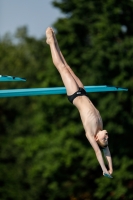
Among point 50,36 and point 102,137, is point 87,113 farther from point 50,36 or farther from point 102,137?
point 50,36

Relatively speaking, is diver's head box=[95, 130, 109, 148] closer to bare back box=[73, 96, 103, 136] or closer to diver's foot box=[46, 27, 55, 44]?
bare back box=[73, 96, 103, 136]

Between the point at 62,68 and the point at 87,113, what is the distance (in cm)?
100

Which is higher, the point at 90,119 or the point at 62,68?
the point at 62,68

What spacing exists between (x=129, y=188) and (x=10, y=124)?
12.5 metres

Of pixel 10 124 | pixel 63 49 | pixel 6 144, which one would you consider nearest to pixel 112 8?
pixel 63 49

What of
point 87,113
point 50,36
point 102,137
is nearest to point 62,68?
point 50,36

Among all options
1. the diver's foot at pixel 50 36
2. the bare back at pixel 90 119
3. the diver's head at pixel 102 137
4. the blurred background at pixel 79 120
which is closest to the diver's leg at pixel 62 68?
the diver's foot at pixel 50 36

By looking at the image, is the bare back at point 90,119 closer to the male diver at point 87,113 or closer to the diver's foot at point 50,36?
the male diver at point 87,113

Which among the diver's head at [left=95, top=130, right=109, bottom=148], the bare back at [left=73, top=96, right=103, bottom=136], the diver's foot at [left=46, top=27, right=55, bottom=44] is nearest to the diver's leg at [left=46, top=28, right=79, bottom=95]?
the diver's foot at [left=46, top=27, right=55, bottom=44]

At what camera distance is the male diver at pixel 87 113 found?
9.88 m

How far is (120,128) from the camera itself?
24.0 metres

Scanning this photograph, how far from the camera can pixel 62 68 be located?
421 inches

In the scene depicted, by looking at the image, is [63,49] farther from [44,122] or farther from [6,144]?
[6,144]

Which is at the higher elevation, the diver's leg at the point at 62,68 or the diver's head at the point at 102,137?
the diver's leg at the point at 62,68
